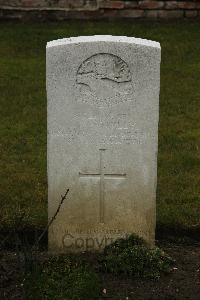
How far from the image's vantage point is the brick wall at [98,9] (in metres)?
11.2

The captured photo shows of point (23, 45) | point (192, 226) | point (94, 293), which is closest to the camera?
point (94, 293)

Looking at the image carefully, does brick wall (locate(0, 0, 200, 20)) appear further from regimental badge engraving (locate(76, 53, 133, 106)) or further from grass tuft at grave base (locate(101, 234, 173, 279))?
grass tuft at grave base (locate(101, 234, 173, 279))

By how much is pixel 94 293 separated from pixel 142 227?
65 cm

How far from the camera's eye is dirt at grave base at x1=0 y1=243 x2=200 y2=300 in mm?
4219

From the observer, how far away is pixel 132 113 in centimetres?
441

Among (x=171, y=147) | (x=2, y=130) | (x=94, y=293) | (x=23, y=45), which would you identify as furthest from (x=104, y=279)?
(x=23, y=45)

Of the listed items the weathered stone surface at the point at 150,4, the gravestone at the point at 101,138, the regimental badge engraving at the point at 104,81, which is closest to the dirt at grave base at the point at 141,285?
the gravestone at the point at 101,138

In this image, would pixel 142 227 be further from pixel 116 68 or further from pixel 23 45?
pixel 23 45

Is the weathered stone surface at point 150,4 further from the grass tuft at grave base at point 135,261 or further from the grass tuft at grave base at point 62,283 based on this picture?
the grass tuft at grave base at point 62,283

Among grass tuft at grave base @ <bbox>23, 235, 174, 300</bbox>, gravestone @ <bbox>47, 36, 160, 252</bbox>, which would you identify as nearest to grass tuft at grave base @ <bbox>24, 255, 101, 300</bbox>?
grass tuft at grave base @ <bbox>23, 235, 174, 300</bbox>

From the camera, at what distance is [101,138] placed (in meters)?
4.46

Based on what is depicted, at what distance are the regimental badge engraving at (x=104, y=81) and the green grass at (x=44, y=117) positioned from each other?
3.70ft

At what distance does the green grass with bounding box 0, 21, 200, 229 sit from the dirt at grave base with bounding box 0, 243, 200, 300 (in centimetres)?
61

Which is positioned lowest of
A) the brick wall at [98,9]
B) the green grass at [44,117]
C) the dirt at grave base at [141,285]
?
the dirt at grave base at [141,285]
